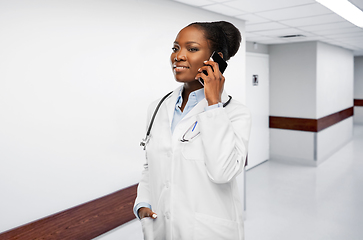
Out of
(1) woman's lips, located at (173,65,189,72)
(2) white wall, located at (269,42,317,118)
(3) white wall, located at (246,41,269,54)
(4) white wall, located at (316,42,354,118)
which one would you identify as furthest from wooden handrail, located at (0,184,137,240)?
(4) white wall, located at (316,42,354,118)

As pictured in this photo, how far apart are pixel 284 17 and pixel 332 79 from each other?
15.3 ft

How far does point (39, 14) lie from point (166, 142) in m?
1.52

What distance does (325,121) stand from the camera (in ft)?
25.2

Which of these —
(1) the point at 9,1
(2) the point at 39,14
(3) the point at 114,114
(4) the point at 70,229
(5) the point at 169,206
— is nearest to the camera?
(5) the point at 169,206

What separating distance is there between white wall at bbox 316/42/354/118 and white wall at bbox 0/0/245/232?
17.3ft

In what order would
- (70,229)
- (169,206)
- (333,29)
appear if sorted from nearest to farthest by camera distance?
(169,206)
(70,229)
(333,29)

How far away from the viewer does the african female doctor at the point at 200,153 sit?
127 cm

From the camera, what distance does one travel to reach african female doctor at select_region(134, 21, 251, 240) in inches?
50.1

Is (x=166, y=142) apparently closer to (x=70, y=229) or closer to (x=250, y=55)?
(x=70, y=229)

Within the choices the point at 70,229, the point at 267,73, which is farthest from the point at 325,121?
the point at 70,229

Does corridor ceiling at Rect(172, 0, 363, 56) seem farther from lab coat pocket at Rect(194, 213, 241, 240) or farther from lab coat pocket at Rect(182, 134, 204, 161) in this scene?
lab coat pocket at Rect(194, 213, 241, 240)

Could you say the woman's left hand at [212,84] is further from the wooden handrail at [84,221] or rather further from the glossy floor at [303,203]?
the glossy floor at [303,203]

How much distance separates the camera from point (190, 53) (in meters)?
1.38

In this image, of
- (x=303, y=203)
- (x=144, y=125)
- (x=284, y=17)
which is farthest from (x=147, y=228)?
(x=303, y=203)
